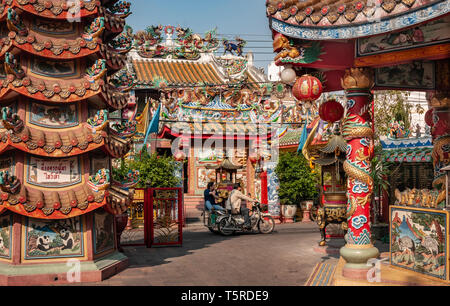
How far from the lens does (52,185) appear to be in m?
9.30

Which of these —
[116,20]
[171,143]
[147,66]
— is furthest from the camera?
[147,66]

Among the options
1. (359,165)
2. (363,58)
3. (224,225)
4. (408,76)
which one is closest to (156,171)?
(224,225)

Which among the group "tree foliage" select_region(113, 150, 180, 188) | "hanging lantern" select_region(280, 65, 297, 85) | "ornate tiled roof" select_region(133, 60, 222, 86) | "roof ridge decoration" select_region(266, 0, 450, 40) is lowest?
"tree foliage" select_region(113, 150, 180, 188)

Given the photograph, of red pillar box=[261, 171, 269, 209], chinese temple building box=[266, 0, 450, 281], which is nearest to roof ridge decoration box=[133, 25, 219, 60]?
red pillar box=[261, 171, 269, 209]

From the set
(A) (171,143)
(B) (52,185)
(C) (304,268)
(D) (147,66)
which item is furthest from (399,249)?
(D) (147,66)

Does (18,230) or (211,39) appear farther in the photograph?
(211,39)

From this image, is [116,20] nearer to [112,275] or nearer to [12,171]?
[12,171]

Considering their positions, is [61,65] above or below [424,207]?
above

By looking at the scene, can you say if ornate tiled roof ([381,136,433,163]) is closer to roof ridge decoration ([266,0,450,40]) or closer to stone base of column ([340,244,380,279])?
stone base of column ([340,244,380,279])

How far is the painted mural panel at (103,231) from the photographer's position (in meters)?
9.64

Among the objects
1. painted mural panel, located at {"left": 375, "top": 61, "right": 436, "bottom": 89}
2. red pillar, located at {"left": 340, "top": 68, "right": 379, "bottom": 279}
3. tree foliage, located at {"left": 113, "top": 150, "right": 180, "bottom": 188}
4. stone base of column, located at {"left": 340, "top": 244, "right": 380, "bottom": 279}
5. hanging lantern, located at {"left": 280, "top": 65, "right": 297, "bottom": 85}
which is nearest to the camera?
stone base of column, located at {"left": 340, "top": 244, "right": 380, "bottom": 279}

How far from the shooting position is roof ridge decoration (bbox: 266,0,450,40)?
6371mm

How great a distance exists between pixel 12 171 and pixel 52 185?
783 mm

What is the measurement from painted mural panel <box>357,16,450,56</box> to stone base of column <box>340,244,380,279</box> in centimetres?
315
